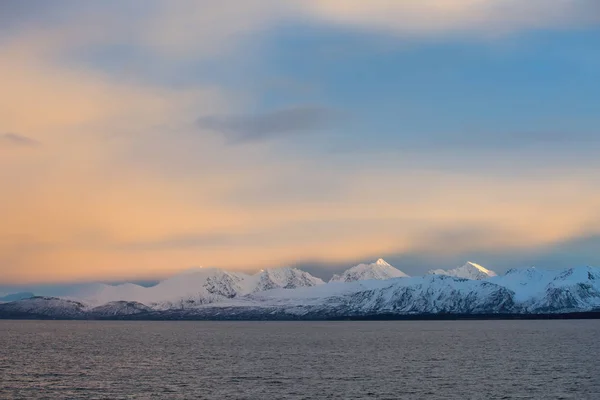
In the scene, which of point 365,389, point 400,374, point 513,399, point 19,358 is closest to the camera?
point 513,399

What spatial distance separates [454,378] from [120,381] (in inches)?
2363

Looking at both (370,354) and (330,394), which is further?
(370,354)

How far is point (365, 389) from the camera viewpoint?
118438 mm

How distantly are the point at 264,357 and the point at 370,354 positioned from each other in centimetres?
3037

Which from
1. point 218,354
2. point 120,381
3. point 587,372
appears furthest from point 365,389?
point 218,354

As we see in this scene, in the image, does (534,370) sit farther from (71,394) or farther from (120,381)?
(71,394)

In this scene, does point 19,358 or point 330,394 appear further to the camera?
point 19,358

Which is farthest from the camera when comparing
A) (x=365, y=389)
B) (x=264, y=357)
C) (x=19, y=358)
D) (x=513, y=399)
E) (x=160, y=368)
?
(x=264, y=357)

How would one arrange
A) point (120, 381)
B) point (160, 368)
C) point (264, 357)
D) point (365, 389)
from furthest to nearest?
point (264, 357)
point (160, 368)
point (120, 381)
point (365, 389)

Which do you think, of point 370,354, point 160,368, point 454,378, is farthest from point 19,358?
point 454,378

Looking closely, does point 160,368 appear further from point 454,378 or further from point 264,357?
point 454,378

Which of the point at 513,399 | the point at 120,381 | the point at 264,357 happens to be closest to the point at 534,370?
the point at 513,399

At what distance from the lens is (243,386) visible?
12225cm

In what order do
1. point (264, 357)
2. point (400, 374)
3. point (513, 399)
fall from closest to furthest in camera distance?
point (513, 399), point (400, 374), point (264, 357)
